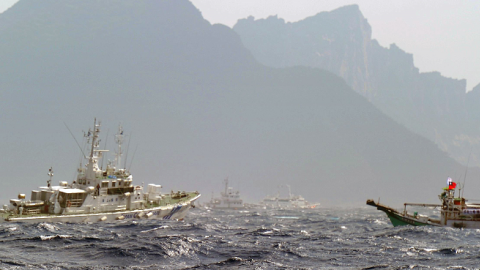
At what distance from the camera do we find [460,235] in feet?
153

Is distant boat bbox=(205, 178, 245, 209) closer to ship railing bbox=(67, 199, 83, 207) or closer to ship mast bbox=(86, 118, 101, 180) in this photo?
ship mast bbox=(86, 118, 101, 180)

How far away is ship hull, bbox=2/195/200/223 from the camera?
153 feet

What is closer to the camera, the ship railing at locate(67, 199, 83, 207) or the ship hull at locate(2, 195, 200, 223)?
the ship hull at locate(2, 195, 200, 223)

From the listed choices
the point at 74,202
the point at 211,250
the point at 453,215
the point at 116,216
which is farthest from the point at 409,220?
the point at 74,202

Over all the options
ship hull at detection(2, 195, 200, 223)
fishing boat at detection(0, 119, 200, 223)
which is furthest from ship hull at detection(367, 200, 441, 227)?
fishing boat at detection(0, 119, 200, 223)

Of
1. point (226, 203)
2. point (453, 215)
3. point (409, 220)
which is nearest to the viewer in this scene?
point (453, 215)

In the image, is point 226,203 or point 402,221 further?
point 226,203

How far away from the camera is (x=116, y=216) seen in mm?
53281

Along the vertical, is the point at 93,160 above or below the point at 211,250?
above

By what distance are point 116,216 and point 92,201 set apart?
327cm

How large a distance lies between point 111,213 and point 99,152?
29.7 feet

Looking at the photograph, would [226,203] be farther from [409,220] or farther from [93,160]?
[93,160]

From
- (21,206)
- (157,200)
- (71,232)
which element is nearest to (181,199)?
(157,200)

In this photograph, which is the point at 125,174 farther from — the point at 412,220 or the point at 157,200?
the point at 412,220
